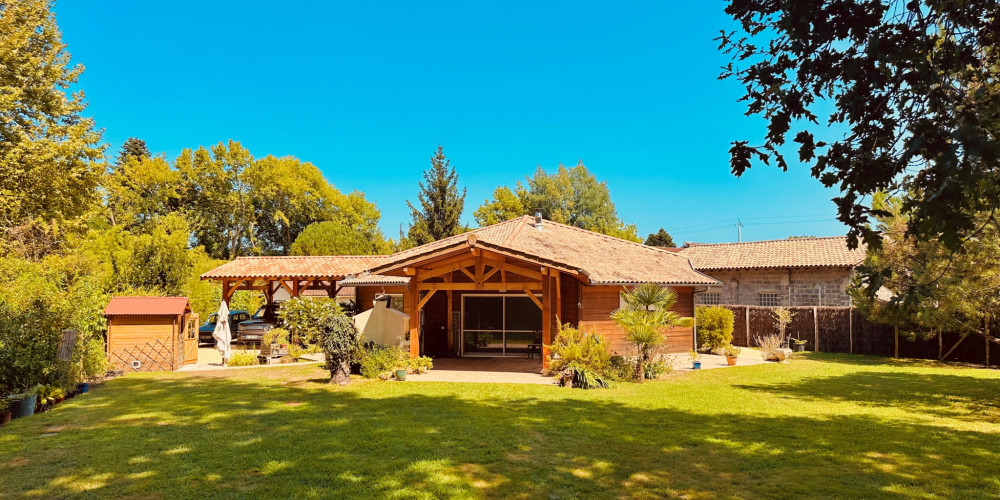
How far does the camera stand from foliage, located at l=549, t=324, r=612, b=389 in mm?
12820

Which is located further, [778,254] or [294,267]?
[778,254]

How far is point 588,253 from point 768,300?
13.1m

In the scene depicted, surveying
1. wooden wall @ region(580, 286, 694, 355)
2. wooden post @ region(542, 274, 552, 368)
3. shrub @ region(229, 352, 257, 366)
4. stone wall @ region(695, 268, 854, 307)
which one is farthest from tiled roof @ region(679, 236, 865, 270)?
shrub @ region(229, 352, 257, 366)

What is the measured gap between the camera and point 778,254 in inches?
1112

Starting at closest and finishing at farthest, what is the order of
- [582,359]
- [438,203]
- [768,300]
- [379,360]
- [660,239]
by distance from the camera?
1. [582,359]
2. [379,360]
3. [768,300]
4. [438,203]
5. [660,239]

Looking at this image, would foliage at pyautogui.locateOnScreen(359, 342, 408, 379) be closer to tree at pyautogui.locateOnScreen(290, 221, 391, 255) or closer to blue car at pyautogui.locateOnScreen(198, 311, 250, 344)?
blue car at pyautogui.locateOnScreen(198, 311, 250, 344)

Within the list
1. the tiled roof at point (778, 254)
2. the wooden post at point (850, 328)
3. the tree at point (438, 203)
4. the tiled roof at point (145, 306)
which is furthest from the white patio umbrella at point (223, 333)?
the wooden post at point (850, 328)

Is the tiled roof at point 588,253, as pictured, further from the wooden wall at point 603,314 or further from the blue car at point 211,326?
the blue car at point 211,326

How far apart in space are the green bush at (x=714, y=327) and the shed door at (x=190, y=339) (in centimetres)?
1721

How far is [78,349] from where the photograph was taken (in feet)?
42.7

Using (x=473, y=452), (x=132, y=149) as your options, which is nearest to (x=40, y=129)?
(x=473, y=452)

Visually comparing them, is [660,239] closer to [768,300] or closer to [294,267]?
[768,300]

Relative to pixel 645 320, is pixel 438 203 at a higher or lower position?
higher

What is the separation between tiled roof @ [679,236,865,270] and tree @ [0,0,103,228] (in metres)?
24.6
